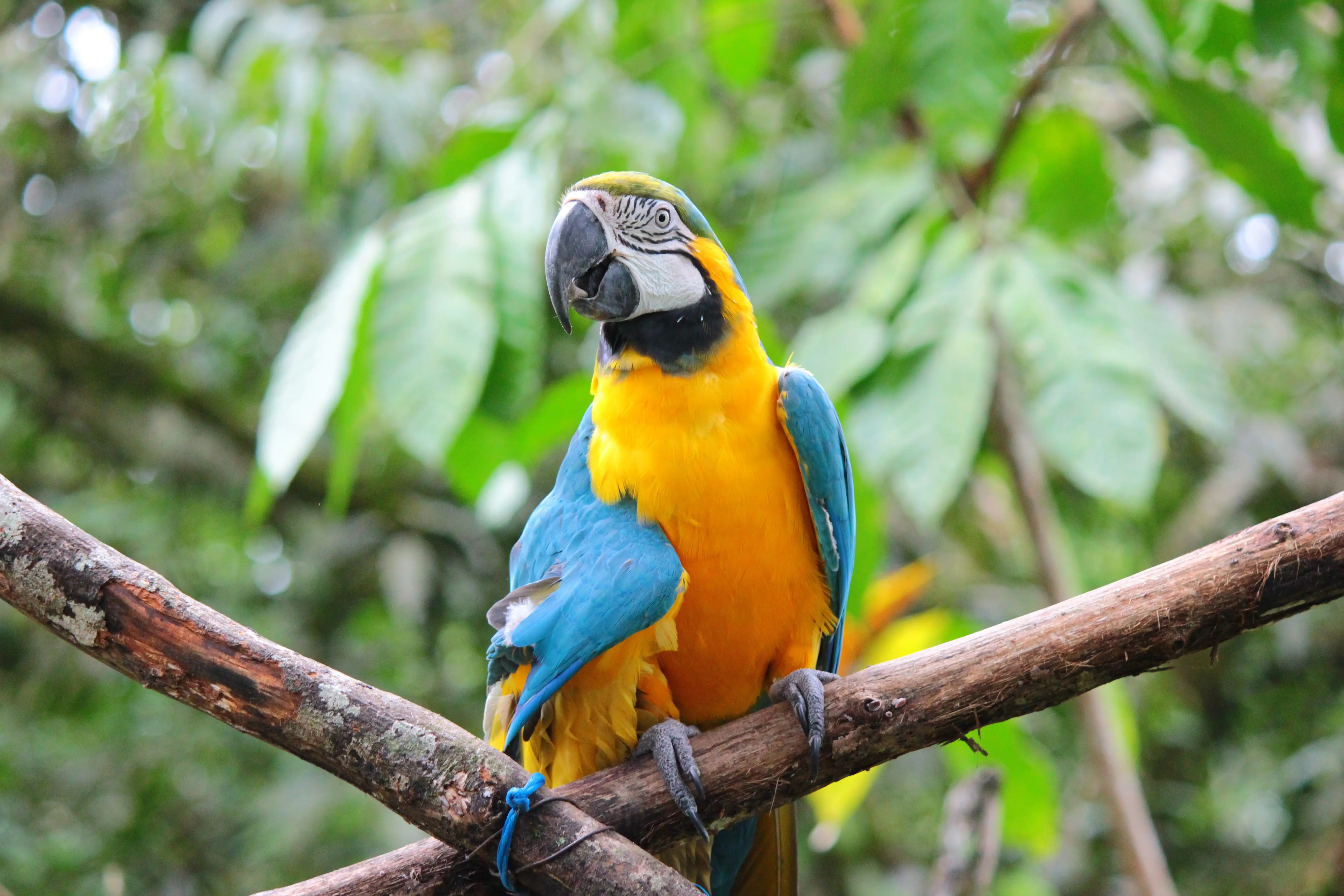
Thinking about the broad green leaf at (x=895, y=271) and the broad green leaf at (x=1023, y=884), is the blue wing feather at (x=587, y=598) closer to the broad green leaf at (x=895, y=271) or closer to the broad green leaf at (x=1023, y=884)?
the broad green leaf at (x=895, y=271)

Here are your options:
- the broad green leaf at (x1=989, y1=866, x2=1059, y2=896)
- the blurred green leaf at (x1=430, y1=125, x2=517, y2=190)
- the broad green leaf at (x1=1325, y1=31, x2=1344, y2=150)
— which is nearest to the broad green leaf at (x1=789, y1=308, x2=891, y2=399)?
the blurred green leaf at (x1=430, y1=125, x2=517, y2=190)

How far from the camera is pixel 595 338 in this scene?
2330 millimetres

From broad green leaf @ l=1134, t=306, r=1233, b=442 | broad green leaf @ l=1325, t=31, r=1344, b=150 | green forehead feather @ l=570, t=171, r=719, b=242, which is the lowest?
broad green leaf @ l=1134, t=306, r=1233, b=442

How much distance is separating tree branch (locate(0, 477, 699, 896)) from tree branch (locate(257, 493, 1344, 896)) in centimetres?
10

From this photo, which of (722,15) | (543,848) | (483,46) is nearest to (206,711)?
(543,848)

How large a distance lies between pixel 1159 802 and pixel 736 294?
138 inches

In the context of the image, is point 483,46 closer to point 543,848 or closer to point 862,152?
point 862,152

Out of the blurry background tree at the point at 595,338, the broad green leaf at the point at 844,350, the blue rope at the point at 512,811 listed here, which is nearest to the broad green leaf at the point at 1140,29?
the blurry background tree at the point at 595,338

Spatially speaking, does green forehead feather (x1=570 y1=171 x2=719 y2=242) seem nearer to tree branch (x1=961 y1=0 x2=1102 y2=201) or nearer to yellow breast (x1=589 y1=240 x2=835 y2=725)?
yellow breast (x1=589 y1=240 x2=835 y2=725)

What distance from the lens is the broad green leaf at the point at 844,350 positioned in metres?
1.70

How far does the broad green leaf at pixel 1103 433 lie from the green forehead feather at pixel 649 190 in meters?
0.59

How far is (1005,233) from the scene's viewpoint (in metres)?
2.03

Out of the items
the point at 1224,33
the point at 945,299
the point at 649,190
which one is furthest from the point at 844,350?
the point at 1224,33

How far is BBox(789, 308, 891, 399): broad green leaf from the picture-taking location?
1702mm
